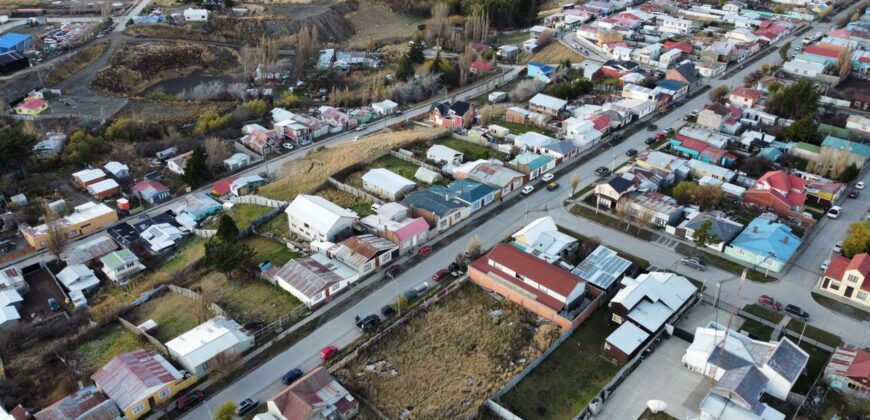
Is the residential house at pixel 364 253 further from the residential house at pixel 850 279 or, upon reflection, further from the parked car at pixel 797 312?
the residential house at pixel 850 279

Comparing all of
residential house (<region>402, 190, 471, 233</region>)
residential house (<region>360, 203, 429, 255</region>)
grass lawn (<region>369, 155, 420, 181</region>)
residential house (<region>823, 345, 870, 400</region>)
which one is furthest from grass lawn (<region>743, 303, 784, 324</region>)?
grass lawn (<region>369, 155, 420, 181</region>)

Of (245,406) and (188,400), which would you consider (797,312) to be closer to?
(245,406)

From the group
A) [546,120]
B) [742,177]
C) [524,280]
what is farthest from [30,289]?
[742,177]

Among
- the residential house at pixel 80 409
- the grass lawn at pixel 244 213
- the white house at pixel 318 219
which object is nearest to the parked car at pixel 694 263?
the white house at pixel 318 219

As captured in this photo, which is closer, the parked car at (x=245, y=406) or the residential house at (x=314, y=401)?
Result: the residential house at (x=314, y=401)

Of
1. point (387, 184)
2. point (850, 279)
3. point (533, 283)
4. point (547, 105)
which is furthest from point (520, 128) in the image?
Answer: point (850, 279)

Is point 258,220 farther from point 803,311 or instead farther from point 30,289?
point 803,311
